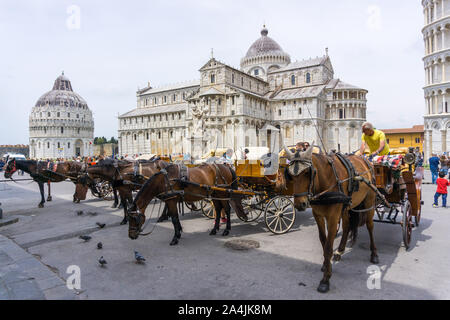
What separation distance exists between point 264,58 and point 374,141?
2315 inches

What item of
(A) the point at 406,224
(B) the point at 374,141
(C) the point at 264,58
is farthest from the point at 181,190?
(C) the point at 264,58

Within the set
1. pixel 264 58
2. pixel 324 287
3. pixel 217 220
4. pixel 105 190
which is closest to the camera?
pixel 324 287

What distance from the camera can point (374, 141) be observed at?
21.4 ft

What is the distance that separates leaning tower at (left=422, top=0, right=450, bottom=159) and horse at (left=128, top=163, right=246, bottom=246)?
4171 cm

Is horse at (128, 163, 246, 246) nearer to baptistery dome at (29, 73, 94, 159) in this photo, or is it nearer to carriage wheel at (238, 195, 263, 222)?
carriage wheel at (238, 195, 263, 222)

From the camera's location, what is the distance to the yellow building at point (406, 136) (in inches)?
2313

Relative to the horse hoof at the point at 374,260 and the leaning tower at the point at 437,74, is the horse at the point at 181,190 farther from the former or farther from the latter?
the leaning tower at the point at 437,74

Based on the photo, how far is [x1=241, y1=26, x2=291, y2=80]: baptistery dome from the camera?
60.2 metres

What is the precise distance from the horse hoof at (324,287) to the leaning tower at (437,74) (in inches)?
1713

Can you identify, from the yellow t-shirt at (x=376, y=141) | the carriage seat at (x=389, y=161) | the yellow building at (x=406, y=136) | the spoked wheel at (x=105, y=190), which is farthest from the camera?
the yellow building at (x=406, y=136)

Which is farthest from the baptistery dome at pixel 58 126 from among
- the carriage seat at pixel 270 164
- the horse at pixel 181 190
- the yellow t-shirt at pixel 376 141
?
the yellow t-shirt at pixel 376 141

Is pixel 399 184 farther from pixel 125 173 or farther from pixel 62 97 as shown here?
pixel 62 97

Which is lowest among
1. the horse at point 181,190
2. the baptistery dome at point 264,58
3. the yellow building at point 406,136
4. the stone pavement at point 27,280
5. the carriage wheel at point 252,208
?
the stone pavement at point 27,280

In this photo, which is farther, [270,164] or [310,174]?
[270,164]
